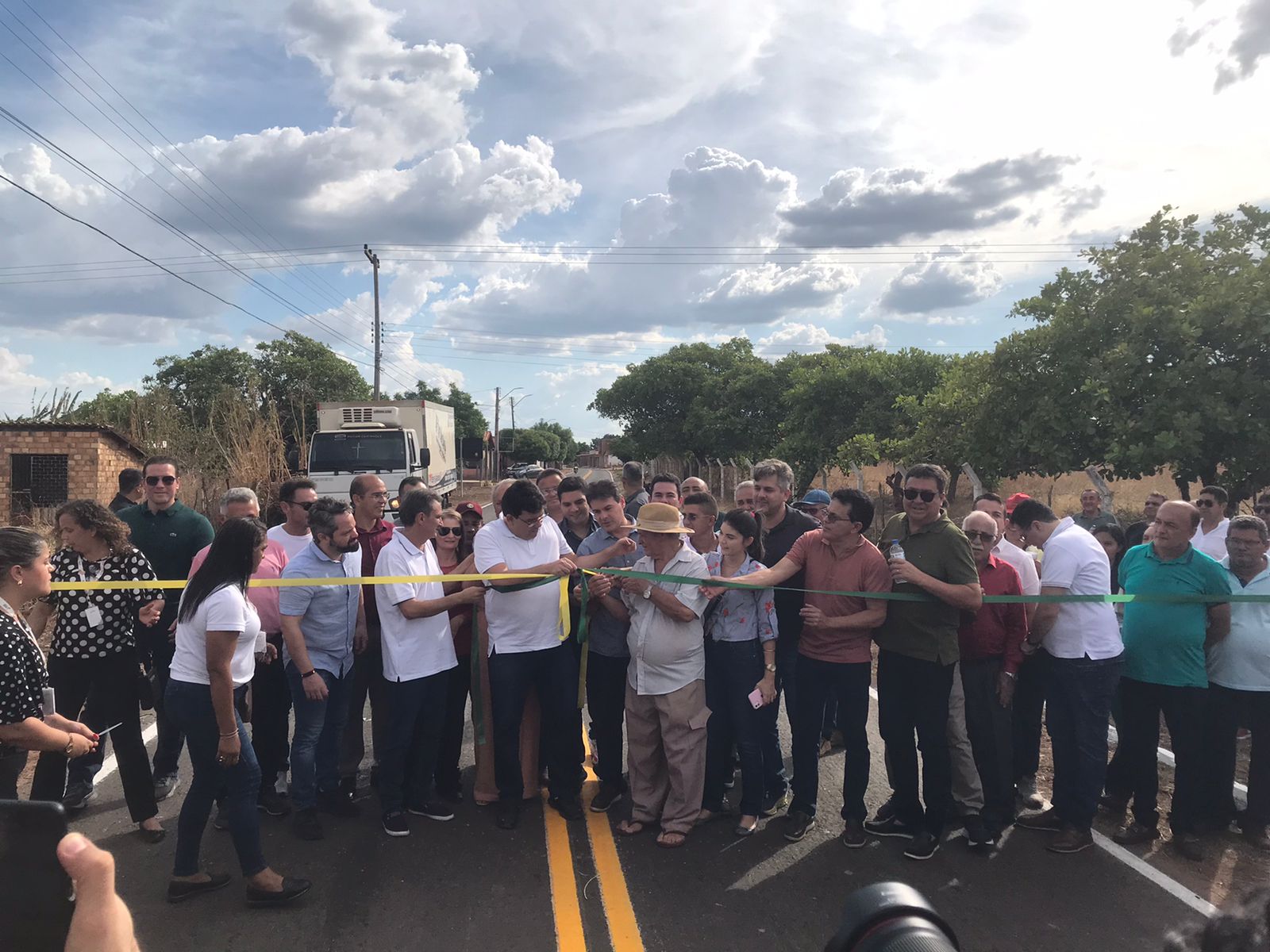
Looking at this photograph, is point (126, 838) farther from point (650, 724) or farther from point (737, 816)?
point (737, 816)

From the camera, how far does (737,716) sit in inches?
179

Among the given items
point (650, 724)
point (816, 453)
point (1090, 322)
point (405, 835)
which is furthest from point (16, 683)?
point (816, 453)

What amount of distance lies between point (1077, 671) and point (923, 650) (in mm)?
951

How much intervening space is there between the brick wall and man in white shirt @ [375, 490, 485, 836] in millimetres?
14757

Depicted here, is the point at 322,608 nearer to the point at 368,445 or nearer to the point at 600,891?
the point at 600,891

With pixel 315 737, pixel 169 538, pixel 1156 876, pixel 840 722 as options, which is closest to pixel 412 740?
pixel 315 737

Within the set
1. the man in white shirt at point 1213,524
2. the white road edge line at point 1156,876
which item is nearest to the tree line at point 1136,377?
the man in white shirt at point 1213,524

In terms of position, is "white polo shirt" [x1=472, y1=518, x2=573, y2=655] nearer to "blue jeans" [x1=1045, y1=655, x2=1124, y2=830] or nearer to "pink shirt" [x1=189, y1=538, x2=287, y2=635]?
"pink shirt" [x1=189, y1=538, x2=287, y2=635]

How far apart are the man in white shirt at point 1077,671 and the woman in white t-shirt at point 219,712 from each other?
160 inches

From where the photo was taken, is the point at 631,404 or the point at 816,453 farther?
the point at 631,404

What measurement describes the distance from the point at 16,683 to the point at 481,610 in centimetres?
237

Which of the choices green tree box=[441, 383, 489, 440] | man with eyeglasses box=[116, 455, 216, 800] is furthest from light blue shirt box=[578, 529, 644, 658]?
green tree box=[441, 383, 489, 440]

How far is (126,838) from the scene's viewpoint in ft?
14.2

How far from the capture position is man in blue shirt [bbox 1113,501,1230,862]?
4477mm
